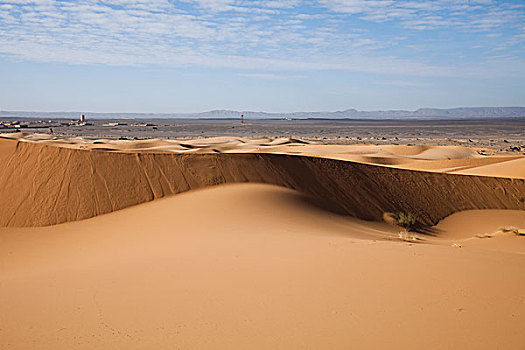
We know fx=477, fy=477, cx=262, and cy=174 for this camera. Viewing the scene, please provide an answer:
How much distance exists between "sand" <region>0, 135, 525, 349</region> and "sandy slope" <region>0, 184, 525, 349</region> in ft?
0.08

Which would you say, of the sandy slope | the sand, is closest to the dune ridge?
the sand

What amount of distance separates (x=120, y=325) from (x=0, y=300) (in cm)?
190

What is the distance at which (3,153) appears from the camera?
1479 cm

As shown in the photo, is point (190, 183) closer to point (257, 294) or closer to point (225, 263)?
point (225, 263)

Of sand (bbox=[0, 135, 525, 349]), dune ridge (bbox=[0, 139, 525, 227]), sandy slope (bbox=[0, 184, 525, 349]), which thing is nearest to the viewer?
sandy slope (bbox=[0, 184, 525, 349])

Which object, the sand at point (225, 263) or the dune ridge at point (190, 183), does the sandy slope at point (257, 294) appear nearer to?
the sand at point (225, 263)

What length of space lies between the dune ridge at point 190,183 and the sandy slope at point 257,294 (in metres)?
3.58

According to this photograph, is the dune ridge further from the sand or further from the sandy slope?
the sandy slope

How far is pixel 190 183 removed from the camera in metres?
14.5

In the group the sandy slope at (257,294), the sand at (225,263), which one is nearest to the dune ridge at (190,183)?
the sand at (225,263)

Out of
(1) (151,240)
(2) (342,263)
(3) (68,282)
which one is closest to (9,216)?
(1) (151,240)

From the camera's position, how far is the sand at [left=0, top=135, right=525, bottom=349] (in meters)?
4.62

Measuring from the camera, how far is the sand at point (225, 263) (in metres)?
4.62

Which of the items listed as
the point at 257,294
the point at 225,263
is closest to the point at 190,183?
the point at 225,263
